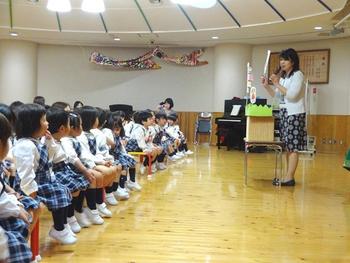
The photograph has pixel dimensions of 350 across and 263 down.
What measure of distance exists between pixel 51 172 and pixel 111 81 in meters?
8.02

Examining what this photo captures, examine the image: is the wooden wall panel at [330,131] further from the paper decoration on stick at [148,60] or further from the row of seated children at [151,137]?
the row of seated children at [151,137]

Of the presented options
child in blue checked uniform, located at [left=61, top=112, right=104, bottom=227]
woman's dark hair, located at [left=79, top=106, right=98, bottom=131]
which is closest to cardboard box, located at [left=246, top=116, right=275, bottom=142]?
woman's dark hair, located at [left=79, top=106, right=98, bottom=131]

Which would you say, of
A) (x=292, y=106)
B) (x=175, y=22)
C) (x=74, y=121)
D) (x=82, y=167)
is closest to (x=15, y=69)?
(x=175, y=22)

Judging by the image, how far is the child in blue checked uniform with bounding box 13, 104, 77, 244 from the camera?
184 cm

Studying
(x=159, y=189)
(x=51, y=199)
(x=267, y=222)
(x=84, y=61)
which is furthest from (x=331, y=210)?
(x=84, y=61)

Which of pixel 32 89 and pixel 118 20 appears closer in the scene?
pixel 118 20

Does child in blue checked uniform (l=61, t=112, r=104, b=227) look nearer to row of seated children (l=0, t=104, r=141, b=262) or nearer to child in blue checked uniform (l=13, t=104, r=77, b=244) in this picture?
row of seated children (l=0, t=104, r=141, b=262)

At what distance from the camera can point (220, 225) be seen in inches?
106

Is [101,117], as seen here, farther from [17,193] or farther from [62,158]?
[17,193]

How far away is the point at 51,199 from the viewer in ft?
6.63

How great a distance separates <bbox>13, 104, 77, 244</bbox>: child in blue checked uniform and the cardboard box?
2344mm

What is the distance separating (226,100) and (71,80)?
390 cm

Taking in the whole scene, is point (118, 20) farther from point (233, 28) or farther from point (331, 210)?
point (331, 210)

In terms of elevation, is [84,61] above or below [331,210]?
above
